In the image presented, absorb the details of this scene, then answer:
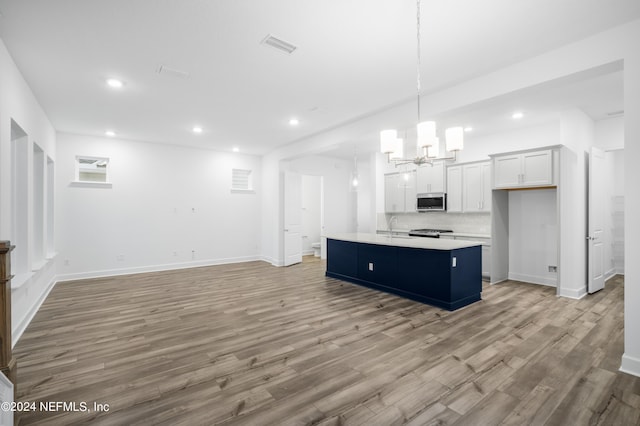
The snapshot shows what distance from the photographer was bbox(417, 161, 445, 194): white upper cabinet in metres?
6.77

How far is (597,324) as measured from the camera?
3.58 m

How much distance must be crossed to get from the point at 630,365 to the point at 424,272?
219 centimetres

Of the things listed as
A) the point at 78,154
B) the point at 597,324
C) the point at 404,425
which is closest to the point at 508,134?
the point at 597,324

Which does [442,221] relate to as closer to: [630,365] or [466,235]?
[466,235]

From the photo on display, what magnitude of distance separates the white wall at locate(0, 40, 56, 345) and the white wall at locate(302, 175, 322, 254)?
6.06 m

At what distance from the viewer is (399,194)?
24.9 feet

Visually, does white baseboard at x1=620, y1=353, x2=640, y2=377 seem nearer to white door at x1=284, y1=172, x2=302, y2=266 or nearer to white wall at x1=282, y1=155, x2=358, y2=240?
white door at x1=284, y1=172, x2=302, y2=266

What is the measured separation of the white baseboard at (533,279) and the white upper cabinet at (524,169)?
5.93 ft

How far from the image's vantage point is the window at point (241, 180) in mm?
8153

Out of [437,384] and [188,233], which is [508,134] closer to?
[437,384]

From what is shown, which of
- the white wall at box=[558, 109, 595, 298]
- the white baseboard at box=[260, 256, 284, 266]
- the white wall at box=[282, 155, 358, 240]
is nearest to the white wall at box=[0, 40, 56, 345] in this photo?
the white baseboard at box=[260, 256, 284, 266]

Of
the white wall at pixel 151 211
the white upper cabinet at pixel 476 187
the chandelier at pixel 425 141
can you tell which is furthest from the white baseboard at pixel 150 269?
the chandelier at pixel 425 141

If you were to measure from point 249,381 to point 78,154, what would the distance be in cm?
621

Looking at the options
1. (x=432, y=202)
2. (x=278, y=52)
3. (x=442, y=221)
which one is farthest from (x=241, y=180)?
(x=278, y=52)
